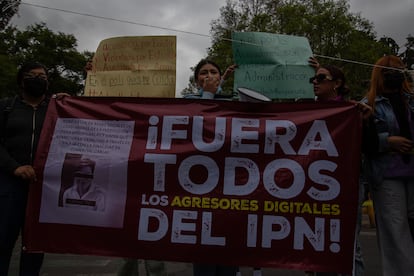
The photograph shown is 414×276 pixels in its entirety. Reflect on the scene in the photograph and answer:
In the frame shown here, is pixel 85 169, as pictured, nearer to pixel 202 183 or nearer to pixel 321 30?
pixel 202 183

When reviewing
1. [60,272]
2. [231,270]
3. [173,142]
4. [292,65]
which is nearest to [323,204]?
[231,270]

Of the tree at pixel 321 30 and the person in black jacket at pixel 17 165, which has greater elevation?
the tree at pixel 321 30

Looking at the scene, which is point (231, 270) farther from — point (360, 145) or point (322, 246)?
point (360, 145)

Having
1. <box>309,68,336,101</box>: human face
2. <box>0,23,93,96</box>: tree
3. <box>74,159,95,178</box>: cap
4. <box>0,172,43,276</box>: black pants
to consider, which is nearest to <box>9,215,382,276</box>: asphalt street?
<box>0,172,43,276</box>: black pants

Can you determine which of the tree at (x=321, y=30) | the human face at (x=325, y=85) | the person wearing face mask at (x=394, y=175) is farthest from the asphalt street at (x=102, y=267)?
the tree at (x=321, y=30)

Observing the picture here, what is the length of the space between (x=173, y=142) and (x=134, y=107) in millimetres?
397

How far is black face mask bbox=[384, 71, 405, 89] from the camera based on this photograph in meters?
3.50

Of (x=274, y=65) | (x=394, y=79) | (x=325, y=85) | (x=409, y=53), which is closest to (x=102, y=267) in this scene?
(x=274, y=65)

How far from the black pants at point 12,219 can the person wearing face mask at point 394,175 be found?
2414mm

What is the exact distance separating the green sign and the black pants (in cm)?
216

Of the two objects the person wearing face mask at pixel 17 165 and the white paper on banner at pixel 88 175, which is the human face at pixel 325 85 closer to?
the white paper on banner at pixel 88 175

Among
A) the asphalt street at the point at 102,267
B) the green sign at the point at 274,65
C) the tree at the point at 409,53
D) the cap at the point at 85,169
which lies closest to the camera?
the cap at the point at 85,169

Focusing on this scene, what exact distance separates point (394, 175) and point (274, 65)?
1.78 metres

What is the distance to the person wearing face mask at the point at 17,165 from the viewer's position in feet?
10.8
